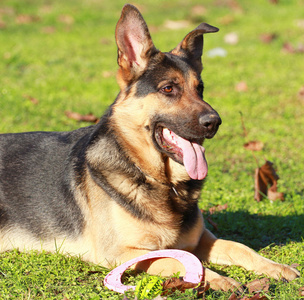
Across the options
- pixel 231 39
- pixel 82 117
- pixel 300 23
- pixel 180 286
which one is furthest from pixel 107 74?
pixel 180 286

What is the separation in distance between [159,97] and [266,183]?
240 centimetres

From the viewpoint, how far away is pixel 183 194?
467 cm

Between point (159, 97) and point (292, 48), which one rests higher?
point (159, 97)

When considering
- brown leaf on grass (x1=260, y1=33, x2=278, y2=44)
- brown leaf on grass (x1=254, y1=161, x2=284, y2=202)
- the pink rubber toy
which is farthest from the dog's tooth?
brown leaf on grass (x1=260, y1=33, x2=278, y2=44)

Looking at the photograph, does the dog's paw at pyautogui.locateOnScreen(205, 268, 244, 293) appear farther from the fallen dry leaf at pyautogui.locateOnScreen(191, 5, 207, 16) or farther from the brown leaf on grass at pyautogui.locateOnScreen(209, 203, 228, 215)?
the fallen dry leaf at pyautogui.locateOnScreen(191, 5, 207, 16)

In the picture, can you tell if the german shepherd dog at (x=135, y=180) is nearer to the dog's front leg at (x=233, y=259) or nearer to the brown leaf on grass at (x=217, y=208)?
the dog's front leg at (x=233, y=259)

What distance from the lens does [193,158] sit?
4.43 metres

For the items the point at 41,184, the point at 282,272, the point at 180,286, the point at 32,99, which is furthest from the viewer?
the point at 32,99

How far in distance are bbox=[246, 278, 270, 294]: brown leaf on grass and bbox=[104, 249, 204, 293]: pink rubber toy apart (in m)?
0.40

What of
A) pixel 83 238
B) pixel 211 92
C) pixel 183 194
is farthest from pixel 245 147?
pixel 83 238

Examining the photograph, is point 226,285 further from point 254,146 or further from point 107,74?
point 107,74

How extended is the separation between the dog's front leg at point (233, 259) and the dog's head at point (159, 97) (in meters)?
0.69

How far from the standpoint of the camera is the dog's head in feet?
14.3

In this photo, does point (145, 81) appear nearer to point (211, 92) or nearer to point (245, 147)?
point (245, 147)
